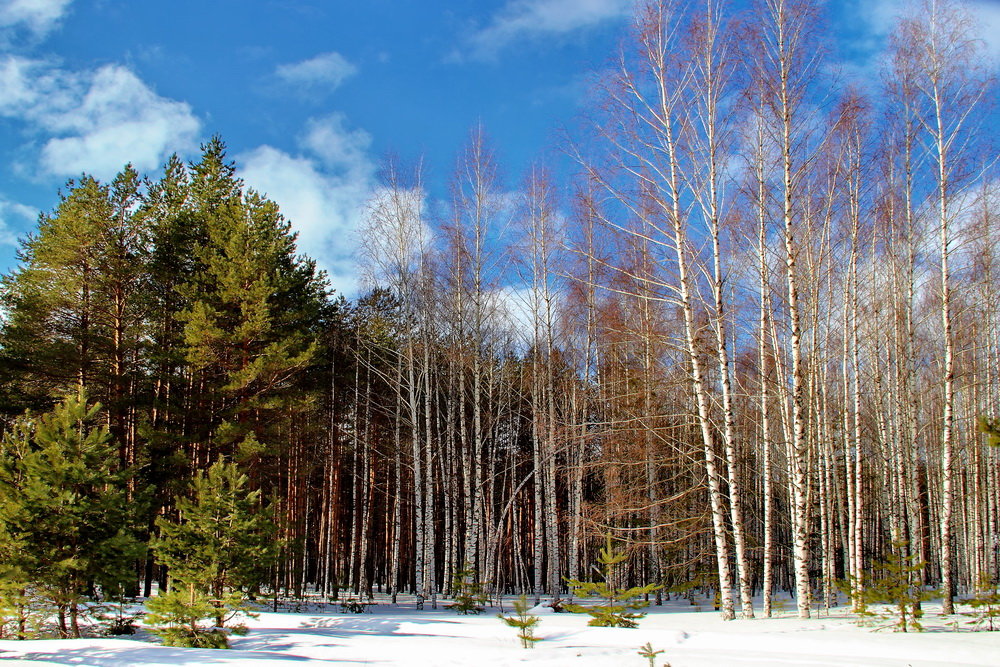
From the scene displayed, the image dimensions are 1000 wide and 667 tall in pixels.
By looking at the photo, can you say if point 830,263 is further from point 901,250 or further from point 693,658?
point 693,658

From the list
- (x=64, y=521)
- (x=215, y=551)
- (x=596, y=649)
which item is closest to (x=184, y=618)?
(x=215, y=551)

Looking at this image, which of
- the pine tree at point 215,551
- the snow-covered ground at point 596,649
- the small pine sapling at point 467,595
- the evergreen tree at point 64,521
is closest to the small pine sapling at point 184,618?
the pine tree at point 215,551

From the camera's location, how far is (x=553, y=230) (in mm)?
16516

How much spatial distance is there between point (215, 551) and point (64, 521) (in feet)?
7.09

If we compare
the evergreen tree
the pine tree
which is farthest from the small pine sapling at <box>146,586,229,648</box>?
the evergreen tree

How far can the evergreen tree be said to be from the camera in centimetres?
865

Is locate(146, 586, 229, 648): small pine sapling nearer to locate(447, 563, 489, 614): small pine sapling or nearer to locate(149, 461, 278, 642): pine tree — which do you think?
locate(149, 461, 278, 642): pine tree

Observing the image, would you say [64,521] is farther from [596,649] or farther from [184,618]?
[596,649]

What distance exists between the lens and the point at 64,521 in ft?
29.0

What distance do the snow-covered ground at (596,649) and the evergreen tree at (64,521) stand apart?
2.92 ft

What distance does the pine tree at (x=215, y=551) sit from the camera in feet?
28.0

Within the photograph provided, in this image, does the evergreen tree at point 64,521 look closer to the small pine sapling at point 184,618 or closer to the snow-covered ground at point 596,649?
the snow-covered ground at point 596,649

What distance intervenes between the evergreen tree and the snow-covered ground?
0.89 meters

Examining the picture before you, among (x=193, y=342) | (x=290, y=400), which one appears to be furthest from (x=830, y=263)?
(x=193, y=342)
